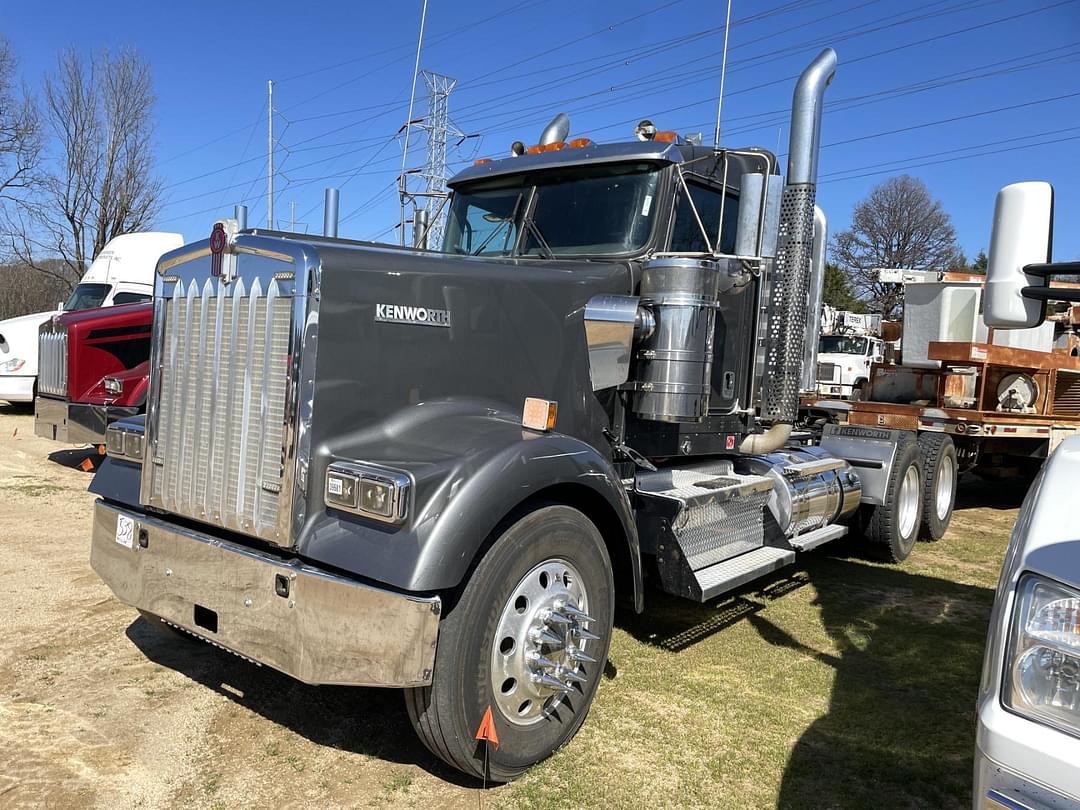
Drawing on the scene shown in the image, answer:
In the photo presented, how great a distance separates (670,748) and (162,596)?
2114 mm

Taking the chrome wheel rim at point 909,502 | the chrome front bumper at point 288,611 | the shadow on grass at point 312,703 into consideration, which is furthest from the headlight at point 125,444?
the chrome wheel rim at point 909,502

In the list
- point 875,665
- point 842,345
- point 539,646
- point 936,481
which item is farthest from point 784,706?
point 842,345

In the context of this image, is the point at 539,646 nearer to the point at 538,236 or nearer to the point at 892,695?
the point at 892,695

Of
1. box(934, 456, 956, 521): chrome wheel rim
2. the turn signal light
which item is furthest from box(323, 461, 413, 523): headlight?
box(934, 456, 956, 521): chrome wheel rim

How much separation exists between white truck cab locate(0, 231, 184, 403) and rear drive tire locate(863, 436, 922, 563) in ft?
34.1

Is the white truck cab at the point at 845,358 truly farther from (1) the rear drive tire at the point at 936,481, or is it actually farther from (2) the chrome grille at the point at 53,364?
Result: (2) the chrome grille at the point at 53,364

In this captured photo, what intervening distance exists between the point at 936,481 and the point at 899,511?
984 mm

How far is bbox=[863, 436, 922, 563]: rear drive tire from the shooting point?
6.61 meters

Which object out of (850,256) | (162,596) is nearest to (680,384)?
(162,596)

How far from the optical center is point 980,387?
8.38 meters

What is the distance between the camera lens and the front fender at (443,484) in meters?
2.68

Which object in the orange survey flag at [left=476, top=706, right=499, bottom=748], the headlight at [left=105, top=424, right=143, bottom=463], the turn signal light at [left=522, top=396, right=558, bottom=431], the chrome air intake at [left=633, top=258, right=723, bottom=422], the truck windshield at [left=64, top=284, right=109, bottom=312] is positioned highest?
the truck windshield at [left=64, top=284, right=109, bottom=312]

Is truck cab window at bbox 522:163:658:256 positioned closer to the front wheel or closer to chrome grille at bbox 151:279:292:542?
the front wheel

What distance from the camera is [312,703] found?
12.2ft
